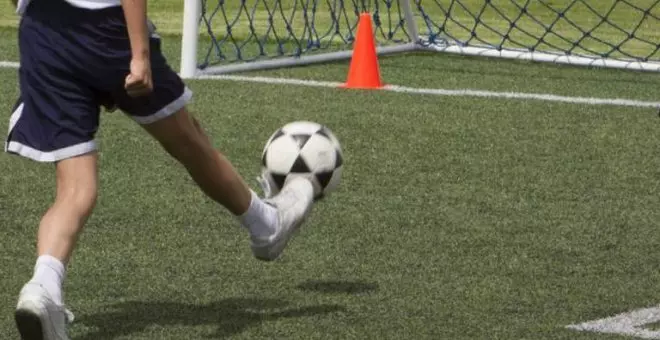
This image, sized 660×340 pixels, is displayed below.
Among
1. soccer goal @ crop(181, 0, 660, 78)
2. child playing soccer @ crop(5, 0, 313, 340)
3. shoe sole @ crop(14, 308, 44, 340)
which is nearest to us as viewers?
shoe sole @ crop(14, 308, 44, 340)

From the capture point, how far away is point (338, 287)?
5.48 m

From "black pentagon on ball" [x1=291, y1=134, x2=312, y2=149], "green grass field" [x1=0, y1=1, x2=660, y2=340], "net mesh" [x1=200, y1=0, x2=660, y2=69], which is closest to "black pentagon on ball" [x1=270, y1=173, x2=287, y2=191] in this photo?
"black pentagon on ball" [x1=291, y1=134, x2=312, y2=149]

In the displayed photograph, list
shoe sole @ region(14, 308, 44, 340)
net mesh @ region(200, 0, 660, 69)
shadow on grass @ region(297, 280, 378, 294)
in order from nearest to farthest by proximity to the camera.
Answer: shoe sole @ region(14, 308, 44, 340) < shadow on grass @ region(297, 280, 378, 294) < net mesh @ region(200, 0, 660, 69)

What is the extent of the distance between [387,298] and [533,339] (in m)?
0.63

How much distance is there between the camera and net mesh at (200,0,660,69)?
12227mm

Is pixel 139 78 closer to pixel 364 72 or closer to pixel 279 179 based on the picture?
pixel 279 179

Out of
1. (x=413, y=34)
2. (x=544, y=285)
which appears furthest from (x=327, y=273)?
(x=413, y=34)

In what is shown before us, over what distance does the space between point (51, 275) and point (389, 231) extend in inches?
85.2

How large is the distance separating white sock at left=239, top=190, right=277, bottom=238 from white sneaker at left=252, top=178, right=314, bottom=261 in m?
0.02

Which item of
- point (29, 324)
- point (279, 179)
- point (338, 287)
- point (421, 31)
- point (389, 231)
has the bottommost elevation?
point (421, 31)

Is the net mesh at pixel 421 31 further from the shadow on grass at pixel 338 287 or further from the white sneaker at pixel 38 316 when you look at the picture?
the white sneaker at pixel 38 316

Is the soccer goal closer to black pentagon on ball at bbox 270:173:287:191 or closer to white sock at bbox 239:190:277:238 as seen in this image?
black pentagon on ball at bbox 270:173:287:191

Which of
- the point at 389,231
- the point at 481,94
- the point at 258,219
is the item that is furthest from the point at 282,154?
the point at 481,94

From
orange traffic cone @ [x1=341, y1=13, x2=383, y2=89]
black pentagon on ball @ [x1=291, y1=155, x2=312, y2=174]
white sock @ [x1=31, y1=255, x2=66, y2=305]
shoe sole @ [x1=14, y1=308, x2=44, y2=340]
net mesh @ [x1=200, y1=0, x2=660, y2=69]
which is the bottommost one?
net mesh @ [x1=200, y1=0, x2=660, y2=69]
